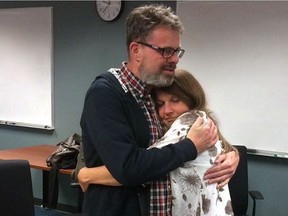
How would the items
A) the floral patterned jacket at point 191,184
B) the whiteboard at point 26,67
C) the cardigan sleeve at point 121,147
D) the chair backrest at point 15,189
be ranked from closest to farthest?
the cardigan sleeve at point 121,147, the floral patterned jacket at point 191,184, the chair backrest at point 15,189, the whiteboard at point 26,67

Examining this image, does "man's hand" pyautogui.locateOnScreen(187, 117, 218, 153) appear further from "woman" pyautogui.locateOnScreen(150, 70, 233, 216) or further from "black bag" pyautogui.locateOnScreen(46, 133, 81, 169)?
"black bag" pyautogui.locateOnScreen(46, 133, 81, 169)

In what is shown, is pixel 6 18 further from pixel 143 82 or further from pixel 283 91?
pixel 143 82

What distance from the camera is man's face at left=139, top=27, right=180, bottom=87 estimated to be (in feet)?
4.54

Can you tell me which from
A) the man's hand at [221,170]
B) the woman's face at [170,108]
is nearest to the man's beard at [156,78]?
the woman's face at [170,108]

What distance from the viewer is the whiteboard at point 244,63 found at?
10.2 ft

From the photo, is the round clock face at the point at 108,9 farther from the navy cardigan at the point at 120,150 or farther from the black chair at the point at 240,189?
the navy cardigan at the point at 120,150

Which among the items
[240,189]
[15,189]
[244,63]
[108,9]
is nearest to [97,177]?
[15,189]

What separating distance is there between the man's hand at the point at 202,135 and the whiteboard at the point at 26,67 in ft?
10.4

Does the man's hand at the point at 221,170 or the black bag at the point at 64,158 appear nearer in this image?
the man's hand at the point at 221,170

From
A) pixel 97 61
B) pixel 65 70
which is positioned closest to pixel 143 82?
pixel 97 61

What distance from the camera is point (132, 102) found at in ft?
4.60

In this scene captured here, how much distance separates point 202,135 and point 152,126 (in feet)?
0.62

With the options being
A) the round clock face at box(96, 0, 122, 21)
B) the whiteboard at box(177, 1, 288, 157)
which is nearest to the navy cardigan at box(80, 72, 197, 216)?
the whiteboard at box(177, 1, 288, 157)

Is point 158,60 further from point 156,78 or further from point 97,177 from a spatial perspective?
point 97,177
